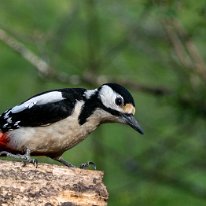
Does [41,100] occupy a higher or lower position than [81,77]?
lower

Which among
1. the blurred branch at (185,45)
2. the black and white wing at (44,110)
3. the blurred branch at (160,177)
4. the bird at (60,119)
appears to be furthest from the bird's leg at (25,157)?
the blurred branch at (160,177)

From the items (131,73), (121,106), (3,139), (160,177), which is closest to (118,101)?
(121,106)

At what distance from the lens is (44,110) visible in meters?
8.05

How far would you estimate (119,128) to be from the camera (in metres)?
13.8

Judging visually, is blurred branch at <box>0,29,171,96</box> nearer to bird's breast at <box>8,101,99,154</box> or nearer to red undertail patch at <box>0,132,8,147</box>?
red undertail patch at <box>0,132,8,147</box>

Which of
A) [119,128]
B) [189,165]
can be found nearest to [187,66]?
[189,165]

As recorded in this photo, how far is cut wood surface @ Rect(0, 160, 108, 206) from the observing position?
21.9 feet

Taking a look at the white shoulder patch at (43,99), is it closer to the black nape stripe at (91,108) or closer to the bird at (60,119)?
the bird at (60,119)

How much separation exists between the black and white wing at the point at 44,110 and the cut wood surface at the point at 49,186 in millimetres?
1104

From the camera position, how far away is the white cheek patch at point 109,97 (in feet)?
26.1

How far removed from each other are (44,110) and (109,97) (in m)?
0.58

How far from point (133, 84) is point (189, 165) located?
142cm

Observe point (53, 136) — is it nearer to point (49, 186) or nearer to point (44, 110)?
point (44, 110)

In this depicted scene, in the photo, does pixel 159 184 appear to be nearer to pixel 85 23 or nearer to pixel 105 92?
pixel 85 23
